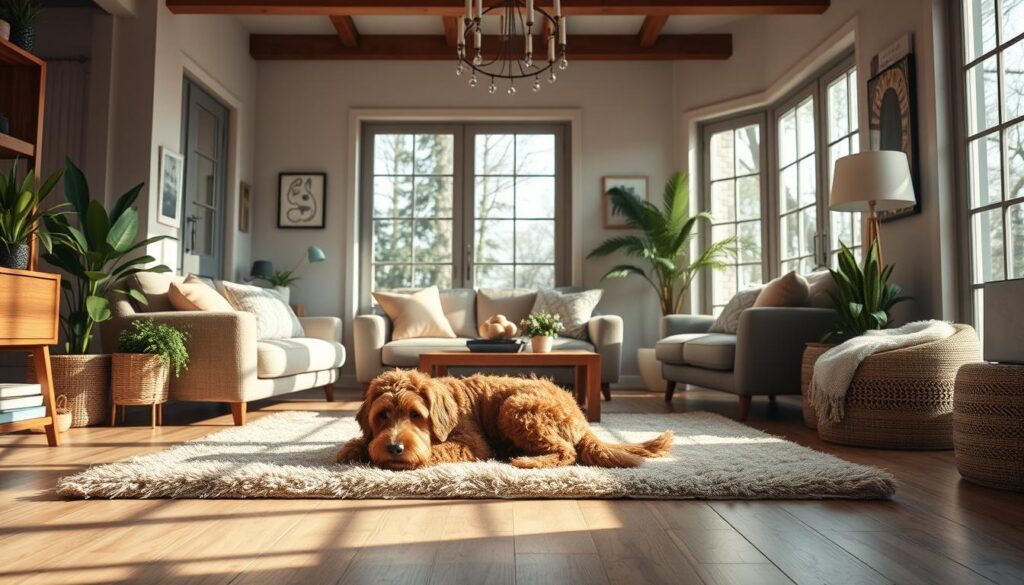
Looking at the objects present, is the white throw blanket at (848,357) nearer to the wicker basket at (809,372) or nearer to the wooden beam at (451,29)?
the wicker basket at (809,372)

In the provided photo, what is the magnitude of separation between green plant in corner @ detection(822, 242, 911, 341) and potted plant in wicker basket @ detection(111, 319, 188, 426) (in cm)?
305

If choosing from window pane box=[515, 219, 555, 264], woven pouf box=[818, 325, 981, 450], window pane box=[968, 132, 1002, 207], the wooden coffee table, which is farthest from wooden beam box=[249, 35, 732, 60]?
woven pouf box=[818, 325, 981, 450]

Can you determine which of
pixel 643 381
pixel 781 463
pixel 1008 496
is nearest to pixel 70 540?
pixel 781 463

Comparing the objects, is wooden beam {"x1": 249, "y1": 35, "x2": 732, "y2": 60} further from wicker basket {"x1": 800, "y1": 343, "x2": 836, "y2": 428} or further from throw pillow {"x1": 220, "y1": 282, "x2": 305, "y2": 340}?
wicker basket {"x1": 800, "y1": 343, "x2": 836, "y2": 428}

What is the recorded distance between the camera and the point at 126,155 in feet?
15.0

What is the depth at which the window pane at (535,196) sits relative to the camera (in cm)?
651

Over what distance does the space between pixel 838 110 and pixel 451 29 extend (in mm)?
2867

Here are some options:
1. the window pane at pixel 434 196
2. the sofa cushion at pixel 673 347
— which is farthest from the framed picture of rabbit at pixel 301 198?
the sofa cushion at pixel 673 347

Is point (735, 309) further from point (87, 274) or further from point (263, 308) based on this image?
point (87, 274)

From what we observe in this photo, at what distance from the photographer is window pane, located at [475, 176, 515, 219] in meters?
6.50

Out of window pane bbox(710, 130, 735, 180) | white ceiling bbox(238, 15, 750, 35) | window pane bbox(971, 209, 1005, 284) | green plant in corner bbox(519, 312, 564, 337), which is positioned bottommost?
green plant in corner bbox(519, 312, 564, 337)

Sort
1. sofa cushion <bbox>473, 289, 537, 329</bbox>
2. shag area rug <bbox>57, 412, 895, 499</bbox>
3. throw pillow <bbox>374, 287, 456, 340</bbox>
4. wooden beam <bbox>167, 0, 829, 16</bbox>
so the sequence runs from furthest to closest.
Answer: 1. sofa cushion <bbox>473, 289, 537, 329</bbox>
2. throw pillow <bbox>374, 287, 456, 340</bbox>
3. wooden beam <bbox>167, 0, 829, 16</bbox>
4. shag area rug <bbox>57, 412, 895, 499</bbox>

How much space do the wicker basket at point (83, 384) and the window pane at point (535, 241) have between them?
357cm

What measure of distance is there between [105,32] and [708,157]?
4448mm
